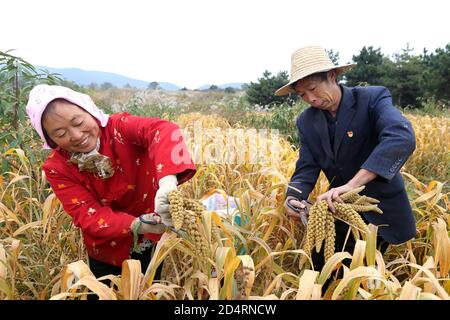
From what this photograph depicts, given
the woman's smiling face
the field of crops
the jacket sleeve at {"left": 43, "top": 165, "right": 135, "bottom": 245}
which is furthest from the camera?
the jacket sleeve at {"left": 43, "top": 165, "right": 135, "bottom": 245}

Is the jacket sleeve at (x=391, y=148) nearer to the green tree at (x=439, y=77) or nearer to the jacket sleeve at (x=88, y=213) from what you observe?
the jacket sleeve at (x=88, y=213)

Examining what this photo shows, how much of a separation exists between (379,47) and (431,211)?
77.6 ft

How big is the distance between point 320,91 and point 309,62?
14 centimetres

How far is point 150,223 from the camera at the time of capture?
1287 millimetres

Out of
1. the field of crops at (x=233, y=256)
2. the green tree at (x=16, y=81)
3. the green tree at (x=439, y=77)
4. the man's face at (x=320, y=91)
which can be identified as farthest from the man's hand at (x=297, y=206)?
the green tree at (x=439, y=77)

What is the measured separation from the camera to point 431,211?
207 cm

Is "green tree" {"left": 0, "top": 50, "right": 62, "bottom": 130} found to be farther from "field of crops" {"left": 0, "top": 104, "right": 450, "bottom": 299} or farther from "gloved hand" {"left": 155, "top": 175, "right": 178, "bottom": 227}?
"gloved hand" {"left": 155, "top": 175, "right": 178, "bottom": 227}

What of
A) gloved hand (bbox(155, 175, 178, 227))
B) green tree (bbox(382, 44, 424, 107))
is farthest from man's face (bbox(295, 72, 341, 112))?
green tree (bbox(382, 44, 424, 107))

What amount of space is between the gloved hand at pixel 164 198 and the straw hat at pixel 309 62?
773 mm

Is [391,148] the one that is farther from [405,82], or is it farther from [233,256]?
[405,82]

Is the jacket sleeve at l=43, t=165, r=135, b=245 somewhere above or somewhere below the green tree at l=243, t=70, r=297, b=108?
below

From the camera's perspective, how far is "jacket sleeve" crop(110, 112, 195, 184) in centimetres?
127

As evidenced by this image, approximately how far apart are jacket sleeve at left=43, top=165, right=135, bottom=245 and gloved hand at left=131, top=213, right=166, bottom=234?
0.09 metres
